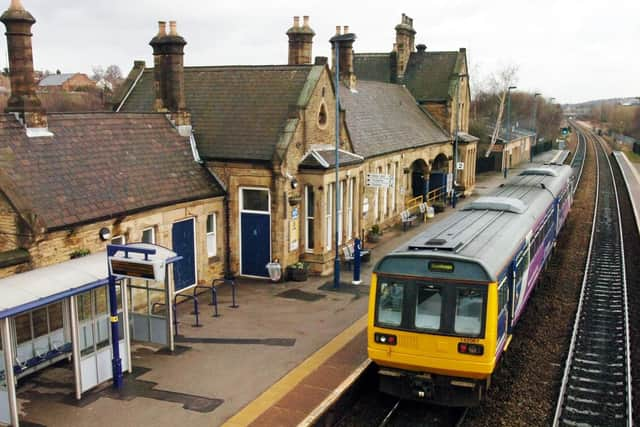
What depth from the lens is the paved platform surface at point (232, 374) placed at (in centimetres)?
1036

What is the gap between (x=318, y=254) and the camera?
65.2 ft

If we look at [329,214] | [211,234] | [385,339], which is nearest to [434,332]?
[385,339]

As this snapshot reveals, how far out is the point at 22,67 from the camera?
47.3 ft

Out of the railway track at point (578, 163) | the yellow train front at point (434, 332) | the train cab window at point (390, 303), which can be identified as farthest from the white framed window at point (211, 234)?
the railway track at point (578, 163)

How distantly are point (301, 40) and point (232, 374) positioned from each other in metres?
14.9

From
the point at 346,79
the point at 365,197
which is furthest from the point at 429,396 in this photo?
the point at 346,79

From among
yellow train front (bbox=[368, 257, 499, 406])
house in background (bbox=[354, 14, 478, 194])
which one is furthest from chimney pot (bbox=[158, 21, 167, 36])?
house in background (bbox=[354, 14, 478, 194])

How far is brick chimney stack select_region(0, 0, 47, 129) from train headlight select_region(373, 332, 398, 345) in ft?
31.6

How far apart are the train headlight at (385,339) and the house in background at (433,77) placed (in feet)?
89.6

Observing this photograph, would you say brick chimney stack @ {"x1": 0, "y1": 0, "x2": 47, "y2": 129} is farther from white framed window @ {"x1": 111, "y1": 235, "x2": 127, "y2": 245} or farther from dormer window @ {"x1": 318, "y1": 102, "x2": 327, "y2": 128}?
dormer window @ {"x1": 318, "y1": 102, "x2": 327, "y2": 128}

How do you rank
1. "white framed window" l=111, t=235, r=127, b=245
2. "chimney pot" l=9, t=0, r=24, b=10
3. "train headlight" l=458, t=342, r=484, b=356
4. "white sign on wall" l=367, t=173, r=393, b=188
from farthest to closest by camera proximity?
"white sign on wall" l=367, t=173, r=393, b=188
"white framed window" l=111, t=235, r=127, b=245
"chimney pot" l=9, t=0, r=24, b=10
"train headlight" l=458, t=342, r=484, b=356

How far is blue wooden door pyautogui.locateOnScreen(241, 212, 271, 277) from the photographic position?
752 inches

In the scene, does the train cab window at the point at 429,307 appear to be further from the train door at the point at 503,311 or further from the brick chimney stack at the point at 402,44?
the brick chimney stack at the point at 402,44

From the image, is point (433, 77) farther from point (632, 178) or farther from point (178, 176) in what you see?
point (178, 176)
